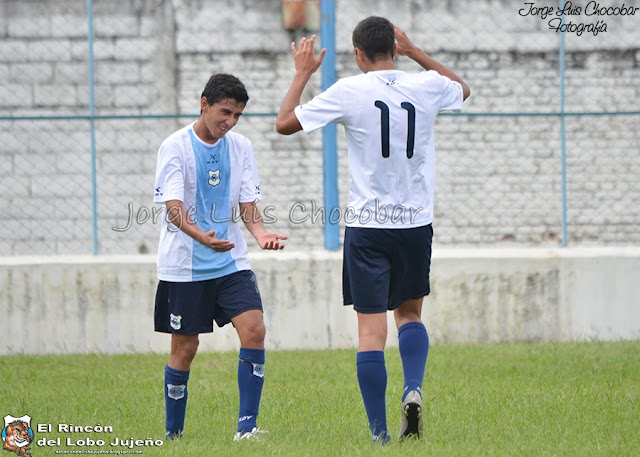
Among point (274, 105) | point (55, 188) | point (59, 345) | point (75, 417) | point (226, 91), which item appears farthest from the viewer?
point (274, 105)

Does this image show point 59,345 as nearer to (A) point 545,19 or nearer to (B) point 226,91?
(B) point 226,91

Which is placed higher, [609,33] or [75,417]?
[609,33]

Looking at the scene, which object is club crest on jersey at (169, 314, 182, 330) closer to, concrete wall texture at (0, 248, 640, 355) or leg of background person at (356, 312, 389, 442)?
leg of background person at (356, 312, 389, 442)

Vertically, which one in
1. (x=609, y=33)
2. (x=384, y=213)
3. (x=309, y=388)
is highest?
(x=609, y=33)

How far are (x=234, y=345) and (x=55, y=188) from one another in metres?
4.04

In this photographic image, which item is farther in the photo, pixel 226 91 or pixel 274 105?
pixel 274 105

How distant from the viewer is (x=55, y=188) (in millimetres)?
11812

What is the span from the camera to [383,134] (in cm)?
479

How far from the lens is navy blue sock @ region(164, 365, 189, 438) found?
514 centimetres

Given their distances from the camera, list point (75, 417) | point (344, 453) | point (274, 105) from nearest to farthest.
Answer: point (344, 453)
point (75, 417)
point (274, 105)

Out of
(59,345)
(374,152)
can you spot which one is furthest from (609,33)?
(374,152)

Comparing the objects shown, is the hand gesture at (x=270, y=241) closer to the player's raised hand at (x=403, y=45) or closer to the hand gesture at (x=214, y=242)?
the hand gesture at (x=214, y=242)

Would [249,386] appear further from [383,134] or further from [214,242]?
[383,134]

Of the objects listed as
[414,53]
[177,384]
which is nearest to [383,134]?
[414,53]
